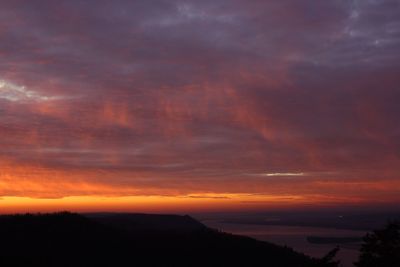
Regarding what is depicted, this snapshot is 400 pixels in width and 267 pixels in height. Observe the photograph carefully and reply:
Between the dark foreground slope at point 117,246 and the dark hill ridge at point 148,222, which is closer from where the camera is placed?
the dark foreground slope at point 117,246

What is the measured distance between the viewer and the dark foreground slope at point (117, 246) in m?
92.2

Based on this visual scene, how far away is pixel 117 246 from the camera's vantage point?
340 feet

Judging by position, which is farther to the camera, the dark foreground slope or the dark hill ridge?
the dark hill ridge

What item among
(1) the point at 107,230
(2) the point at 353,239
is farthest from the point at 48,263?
(2) the point at 353,239

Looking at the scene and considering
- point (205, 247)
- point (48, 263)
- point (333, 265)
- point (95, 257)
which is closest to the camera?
point (333, 265)

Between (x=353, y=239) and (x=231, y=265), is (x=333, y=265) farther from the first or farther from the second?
(x=353, y=239)

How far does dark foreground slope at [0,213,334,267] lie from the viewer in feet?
303

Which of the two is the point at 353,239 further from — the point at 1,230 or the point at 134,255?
the point at 1,230

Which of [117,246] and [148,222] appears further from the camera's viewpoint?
[148,222]

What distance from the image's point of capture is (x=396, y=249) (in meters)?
34.6

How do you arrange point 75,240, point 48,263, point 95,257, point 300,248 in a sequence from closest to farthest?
point 48,263 → point 95,257 → point 75,240 → point 300,248

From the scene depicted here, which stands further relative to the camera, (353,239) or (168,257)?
(353,239)

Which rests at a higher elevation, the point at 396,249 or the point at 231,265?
the point at 396,249

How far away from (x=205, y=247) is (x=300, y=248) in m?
64.0
